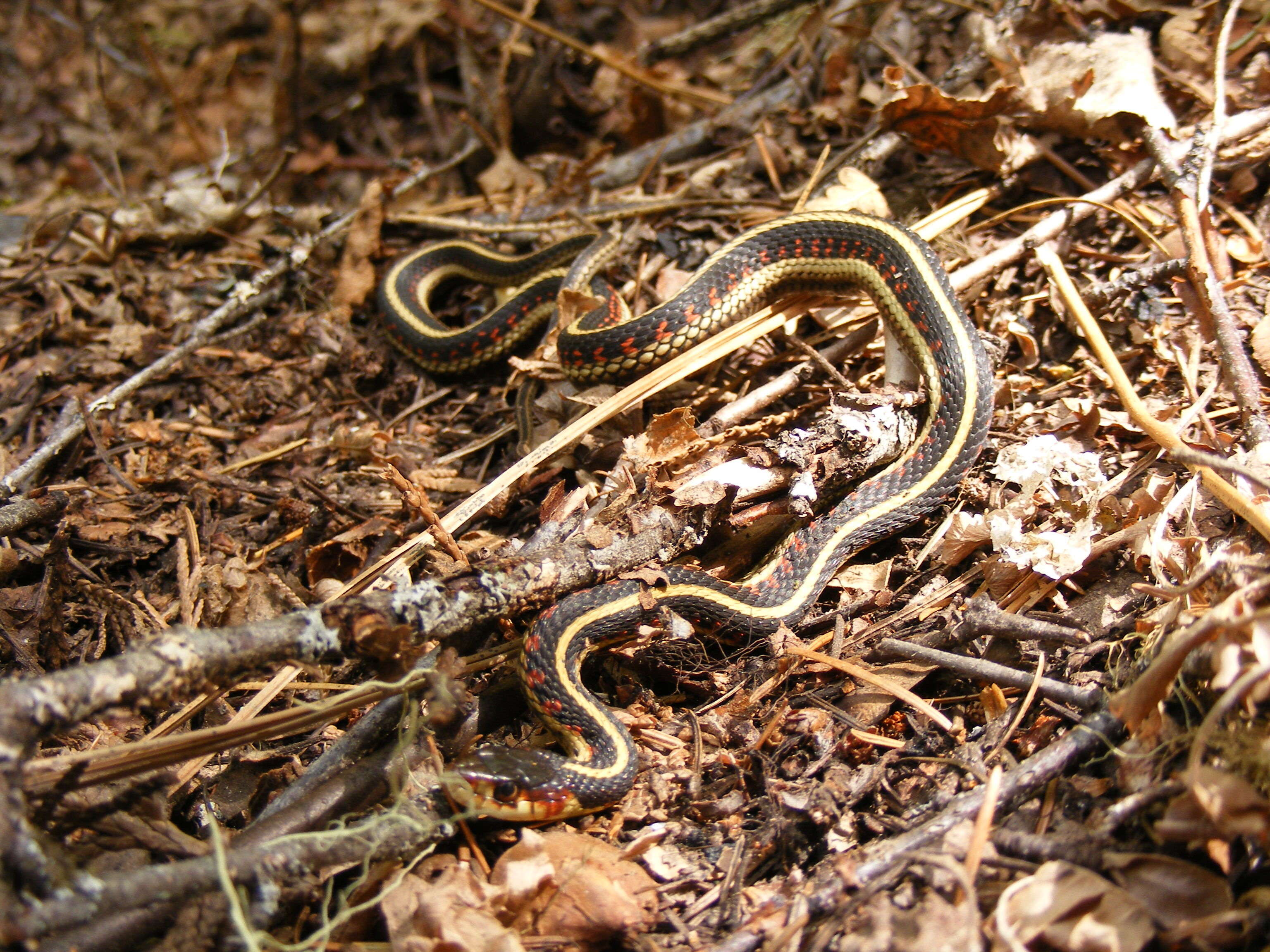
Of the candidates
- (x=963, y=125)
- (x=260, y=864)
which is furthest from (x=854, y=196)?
(x=260, y=864)

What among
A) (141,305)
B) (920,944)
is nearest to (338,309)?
(141,305)

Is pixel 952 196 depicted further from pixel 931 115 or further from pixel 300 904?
pixel 300 904

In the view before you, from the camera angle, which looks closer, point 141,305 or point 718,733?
point 718,733

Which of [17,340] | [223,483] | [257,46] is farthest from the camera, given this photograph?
[257,46]

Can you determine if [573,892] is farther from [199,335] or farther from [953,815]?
[199,335]

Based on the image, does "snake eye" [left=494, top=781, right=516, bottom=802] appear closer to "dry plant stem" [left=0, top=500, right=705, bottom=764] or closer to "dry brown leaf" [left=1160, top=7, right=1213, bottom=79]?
"dry plant stem" [left=0, top=500, right=705, bottom=764]

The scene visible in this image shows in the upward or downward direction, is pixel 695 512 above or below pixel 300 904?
above

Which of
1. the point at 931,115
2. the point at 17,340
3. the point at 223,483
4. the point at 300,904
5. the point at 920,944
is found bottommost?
the point at 300,904
